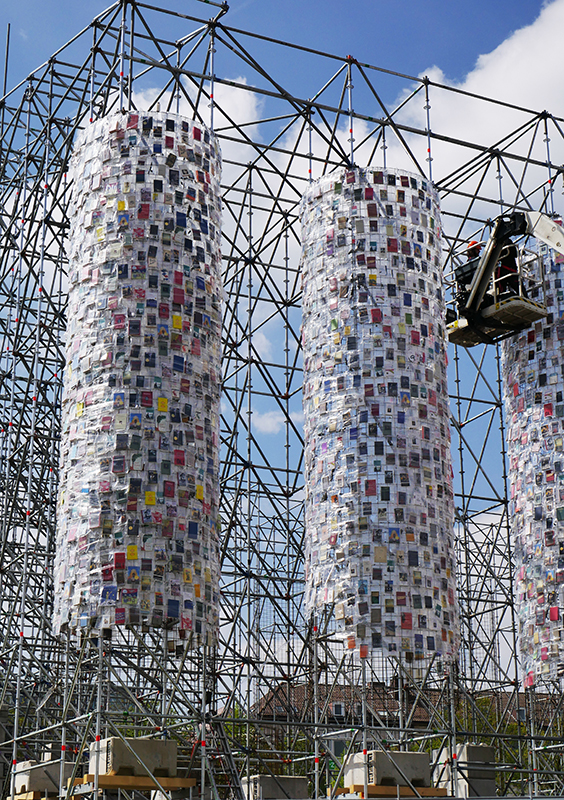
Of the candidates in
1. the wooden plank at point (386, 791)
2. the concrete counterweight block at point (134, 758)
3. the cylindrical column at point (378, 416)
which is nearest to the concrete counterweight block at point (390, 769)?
the wooden plank at point (386, 791)

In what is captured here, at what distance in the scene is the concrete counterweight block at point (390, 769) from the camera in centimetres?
2602

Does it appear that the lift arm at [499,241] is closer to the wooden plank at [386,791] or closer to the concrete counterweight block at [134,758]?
the wooden plank at [386,791]

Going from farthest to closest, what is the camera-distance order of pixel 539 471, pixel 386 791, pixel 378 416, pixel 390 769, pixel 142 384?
1. pixel 539 471
2. pixel 378 416
3. pixel 142 384
4. pixel 390 769
5. pixel 386 791

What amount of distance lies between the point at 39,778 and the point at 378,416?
11.4m

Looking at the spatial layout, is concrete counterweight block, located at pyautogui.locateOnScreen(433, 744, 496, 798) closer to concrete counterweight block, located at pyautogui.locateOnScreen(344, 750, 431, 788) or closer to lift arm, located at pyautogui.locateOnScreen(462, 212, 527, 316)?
concrete counterweight block, located at pyautogui.locateOnScreen(344, 750, 431, 788)

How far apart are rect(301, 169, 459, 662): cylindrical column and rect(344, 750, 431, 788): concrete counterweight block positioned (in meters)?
2.56

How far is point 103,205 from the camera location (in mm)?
28312

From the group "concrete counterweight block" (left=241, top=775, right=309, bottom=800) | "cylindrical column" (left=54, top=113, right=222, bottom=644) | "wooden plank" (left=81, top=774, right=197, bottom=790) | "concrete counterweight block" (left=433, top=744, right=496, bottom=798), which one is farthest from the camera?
"concrete counterweight block" (left=433, top=744, right=496, bottom=798)

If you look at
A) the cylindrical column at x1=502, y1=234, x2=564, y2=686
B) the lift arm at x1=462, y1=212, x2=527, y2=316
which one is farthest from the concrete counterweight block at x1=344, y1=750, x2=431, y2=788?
the lift arm at x1=462, y1=212, x2=527, y2=316

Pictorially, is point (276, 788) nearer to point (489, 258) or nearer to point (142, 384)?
point (142, 384)

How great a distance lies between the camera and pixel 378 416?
30078 mm

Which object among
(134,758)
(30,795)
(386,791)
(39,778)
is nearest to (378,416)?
(386,791)

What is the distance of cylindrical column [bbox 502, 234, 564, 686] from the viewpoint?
33.2m

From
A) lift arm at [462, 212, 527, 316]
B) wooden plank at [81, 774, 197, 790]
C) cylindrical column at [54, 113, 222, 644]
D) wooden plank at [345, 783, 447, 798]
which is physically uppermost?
lift arm at [462, 212, 527, 316]
